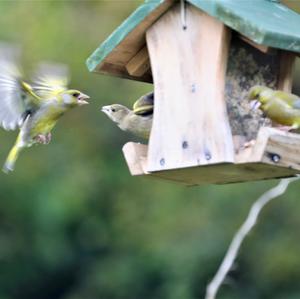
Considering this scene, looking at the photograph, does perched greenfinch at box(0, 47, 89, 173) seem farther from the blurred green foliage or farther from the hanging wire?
the blurred green foliage

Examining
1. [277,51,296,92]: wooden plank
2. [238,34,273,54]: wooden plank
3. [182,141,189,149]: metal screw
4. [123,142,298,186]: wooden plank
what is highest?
[238,34,273,54]: wooden plank

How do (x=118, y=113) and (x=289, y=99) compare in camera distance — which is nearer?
(x=289, y=99)

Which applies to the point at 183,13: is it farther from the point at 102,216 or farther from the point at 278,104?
the point at 102,216

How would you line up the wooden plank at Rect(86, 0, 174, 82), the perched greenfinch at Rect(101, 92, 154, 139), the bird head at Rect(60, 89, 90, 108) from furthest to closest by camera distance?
the bird head at Rect(60, 89, 90, 108) → the perched greenfinch at Rect(101, 92, 154, 139) → the wooden plank at Rect(86, 0, 174, 82)

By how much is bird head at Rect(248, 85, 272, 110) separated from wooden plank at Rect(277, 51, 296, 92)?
249mm

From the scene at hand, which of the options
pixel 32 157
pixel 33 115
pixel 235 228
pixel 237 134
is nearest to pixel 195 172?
pixel 237 134

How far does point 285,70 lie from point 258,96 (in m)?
0.32

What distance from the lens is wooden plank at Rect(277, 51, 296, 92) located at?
618cm

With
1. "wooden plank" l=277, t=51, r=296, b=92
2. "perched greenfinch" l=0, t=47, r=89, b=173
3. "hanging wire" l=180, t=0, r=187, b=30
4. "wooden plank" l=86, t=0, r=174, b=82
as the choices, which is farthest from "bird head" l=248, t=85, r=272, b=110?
"perched greenfinch" l=0, t=47, r=89, b=173

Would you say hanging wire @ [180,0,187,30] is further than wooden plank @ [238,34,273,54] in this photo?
Yes

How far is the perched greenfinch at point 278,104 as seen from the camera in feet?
19.4

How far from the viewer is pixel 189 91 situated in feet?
19.8

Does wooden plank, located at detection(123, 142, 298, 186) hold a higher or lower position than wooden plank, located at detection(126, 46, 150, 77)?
lower

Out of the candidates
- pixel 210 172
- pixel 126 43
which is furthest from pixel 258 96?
pixel 126 43
